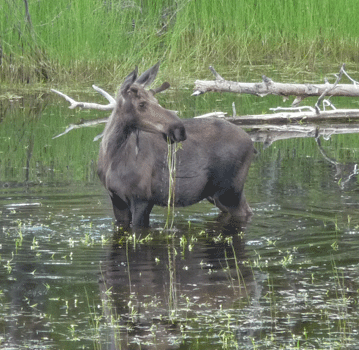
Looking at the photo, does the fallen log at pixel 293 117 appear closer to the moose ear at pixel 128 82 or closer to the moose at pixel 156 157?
the moose at pixel 156 157

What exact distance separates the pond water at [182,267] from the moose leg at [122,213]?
0.13 m

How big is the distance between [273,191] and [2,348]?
223 inches

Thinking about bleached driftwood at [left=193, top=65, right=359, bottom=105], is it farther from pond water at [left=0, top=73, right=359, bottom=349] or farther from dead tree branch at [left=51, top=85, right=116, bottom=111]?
pond water at [left=0, top=73, right=359, bottom=349]

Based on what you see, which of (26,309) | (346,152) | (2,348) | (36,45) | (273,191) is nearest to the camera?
(2,348)

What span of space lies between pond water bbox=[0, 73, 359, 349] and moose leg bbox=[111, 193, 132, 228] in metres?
0.13

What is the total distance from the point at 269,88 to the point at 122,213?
5.41 meters

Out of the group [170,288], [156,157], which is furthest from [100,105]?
[170,288]

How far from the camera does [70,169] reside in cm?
1146

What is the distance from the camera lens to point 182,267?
270 inches

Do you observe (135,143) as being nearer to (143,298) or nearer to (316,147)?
(143,298)

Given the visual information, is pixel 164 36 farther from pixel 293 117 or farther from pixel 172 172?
pixel 172 172

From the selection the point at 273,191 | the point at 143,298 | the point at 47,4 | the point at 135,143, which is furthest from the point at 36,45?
the point at 143,298

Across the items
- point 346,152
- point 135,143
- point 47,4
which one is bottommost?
point 346,152

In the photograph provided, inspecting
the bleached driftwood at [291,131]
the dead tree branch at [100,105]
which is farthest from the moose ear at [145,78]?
the bleached driftwood at [291,131]
